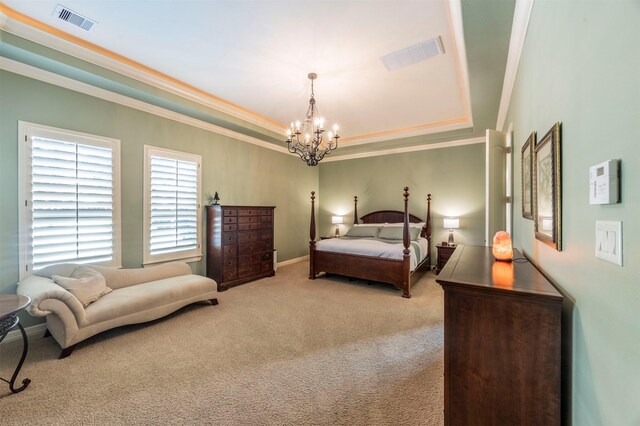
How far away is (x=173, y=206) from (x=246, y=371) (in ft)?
9.27

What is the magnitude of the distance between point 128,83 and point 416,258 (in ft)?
15.5

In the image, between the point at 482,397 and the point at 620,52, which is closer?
the point at 620,52

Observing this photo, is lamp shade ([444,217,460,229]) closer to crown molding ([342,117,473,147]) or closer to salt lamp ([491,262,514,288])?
crown molding ([342,117,473,147])

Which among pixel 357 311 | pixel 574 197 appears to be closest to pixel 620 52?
pixel 574 197

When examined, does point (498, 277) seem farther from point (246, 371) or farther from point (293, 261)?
point (293, 261)

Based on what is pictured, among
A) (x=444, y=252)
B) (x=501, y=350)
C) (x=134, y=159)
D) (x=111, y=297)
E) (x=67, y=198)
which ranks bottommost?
(x=111, y=297)

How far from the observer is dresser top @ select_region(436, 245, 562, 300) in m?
1.17

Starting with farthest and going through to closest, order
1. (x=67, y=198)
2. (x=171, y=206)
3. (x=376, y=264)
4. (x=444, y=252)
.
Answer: (x=444, y=252) → (x=376, y=264) → (x=171, y=206) → (x=67, y=198)

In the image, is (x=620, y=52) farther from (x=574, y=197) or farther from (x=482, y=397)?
(x=482, y=397)

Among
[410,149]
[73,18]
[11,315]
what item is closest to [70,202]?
[11,315]

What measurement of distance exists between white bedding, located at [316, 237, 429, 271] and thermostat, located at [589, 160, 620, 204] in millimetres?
3279

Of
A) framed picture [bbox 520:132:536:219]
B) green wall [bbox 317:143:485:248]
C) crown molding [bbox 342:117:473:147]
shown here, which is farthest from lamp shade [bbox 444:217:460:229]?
framed picture [bbox 520:132:536:219]

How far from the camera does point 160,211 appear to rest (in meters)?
3.76

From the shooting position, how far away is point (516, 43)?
2.14 m
